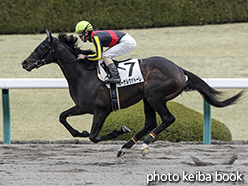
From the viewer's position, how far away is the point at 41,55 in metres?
4.46

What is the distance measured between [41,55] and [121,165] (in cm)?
151

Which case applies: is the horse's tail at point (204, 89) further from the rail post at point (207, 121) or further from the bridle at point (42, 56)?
the bridle at point (42, 56)

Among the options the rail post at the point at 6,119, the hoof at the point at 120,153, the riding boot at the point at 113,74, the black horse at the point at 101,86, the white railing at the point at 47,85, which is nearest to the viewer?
the riding boot at the point at 113,74

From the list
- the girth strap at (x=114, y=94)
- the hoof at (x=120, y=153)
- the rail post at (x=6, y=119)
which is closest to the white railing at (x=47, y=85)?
the rail post at (x=6, y=119)

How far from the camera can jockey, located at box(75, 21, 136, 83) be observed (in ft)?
14.1

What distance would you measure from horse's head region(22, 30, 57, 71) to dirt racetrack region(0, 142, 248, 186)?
1.08m

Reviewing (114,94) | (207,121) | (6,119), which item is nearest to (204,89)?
(207,121)

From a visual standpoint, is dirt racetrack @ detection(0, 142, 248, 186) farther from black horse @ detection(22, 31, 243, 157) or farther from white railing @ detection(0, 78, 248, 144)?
black horse @ detection(22, 31, 243, 157)

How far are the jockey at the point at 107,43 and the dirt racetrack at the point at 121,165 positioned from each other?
0.97 meters

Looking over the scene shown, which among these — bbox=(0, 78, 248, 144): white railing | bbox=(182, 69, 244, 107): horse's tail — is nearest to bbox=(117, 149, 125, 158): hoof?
bbox=(182, 69, 244, 107): horse's tail

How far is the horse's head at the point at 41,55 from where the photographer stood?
175 inches

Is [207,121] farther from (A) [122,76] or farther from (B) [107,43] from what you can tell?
(B) [107,43]

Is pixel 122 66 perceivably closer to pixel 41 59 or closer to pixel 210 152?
pixel 41 59

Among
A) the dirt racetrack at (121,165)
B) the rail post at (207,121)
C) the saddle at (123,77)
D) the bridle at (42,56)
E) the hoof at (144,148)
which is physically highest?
the bridle at (42,56)
